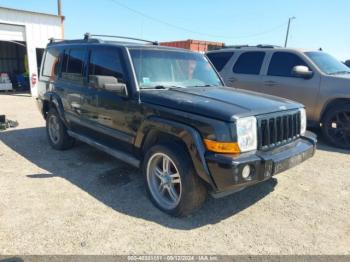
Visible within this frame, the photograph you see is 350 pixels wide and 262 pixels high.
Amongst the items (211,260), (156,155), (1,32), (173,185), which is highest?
(1,32)

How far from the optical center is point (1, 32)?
1396cm

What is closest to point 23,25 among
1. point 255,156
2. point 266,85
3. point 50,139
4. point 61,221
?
point 50,139

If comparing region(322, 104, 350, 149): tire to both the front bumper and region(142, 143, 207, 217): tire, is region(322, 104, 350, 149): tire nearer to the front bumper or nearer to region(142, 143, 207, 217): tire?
the front bumper

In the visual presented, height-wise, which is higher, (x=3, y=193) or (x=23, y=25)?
(x=23, y=25)

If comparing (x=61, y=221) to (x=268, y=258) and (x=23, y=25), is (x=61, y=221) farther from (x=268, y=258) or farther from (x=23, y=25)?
(x=23, y=25)

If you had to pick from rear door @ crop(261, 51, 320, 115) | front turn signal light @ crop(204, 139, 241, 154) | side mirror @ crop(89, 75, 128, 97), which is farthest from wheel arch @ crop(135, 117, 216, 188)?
rear door @ crop(261, 51, 320, 115)

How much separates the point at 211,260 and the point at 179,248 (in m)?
0.32

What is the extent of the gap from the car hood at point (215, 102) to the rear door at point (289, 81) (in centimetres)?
285

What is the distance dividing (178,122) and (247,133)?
721 millimetres

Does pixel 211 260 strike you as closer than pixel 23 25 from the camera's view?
Yes

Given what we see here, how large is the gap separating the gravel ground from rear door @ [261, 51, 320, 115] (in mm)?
1852

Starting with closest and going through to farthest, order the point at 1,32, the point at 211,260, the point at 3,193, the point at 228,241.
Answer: the point at 211,260 < the point at 228,241 < the point at 3,193 < the point at 1,32

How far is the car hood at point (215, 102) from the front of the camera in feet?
9.60

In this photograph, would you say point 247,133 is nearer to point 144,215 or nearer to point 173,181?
point 173,181
